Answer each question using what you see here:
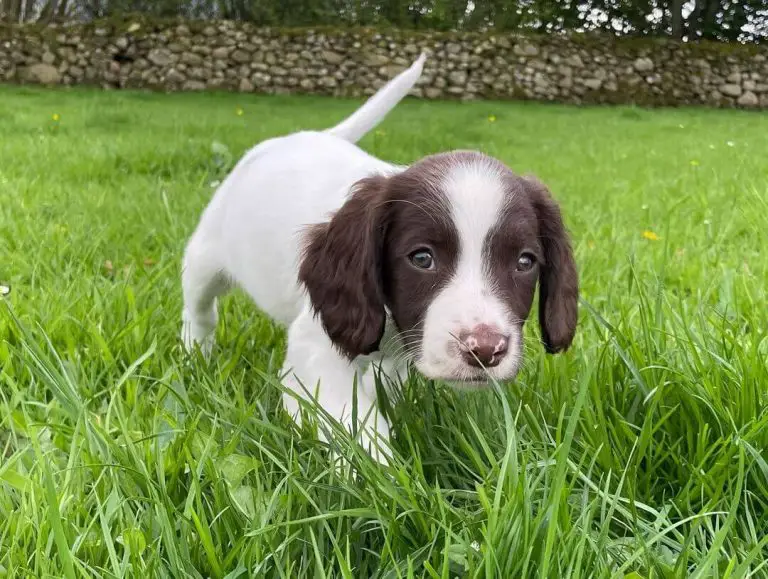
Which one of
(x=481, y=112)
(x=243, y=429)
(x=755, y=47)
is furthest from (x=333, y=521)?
(x=755, y=47)

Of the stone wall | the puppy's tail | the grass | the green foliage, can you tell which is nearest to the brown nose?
the grass

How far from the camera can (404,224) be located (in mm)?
1724

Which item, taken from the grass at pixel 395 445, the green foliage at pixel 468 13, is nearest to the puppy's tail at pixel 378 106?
the grass at pixel 395 445

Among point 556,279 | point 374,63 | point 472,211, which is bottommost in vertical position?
point 374,63

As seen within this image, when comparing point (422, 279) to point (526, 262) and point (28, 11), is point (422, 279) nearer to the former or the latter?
point (526, 262)

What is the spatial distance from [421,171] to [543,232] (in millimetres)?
363

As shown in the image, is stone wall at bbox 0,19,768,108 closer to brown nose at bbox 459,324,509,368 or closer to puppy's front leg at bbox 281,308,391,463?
puppy's front leg at bbox 281,308,391,463

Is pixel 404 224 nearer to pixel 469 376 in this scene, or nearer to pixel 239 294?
pixel 469 376

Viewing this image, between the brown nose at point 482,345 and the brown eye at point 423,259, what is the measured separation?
0.25 m

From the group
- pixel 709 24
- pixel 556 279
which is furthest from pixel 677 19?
pixel 556 279

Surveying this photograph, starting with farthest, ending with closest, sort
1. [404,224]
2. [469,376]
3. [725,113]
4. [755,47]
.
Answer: [755,47], [725,113], [404,224], [469,376]

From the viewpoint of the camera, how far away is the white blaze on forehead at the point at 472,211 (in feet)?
5.29

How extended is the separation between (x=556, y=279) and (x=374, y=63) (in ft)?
49.0

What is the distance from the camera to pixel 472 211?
1625mm
